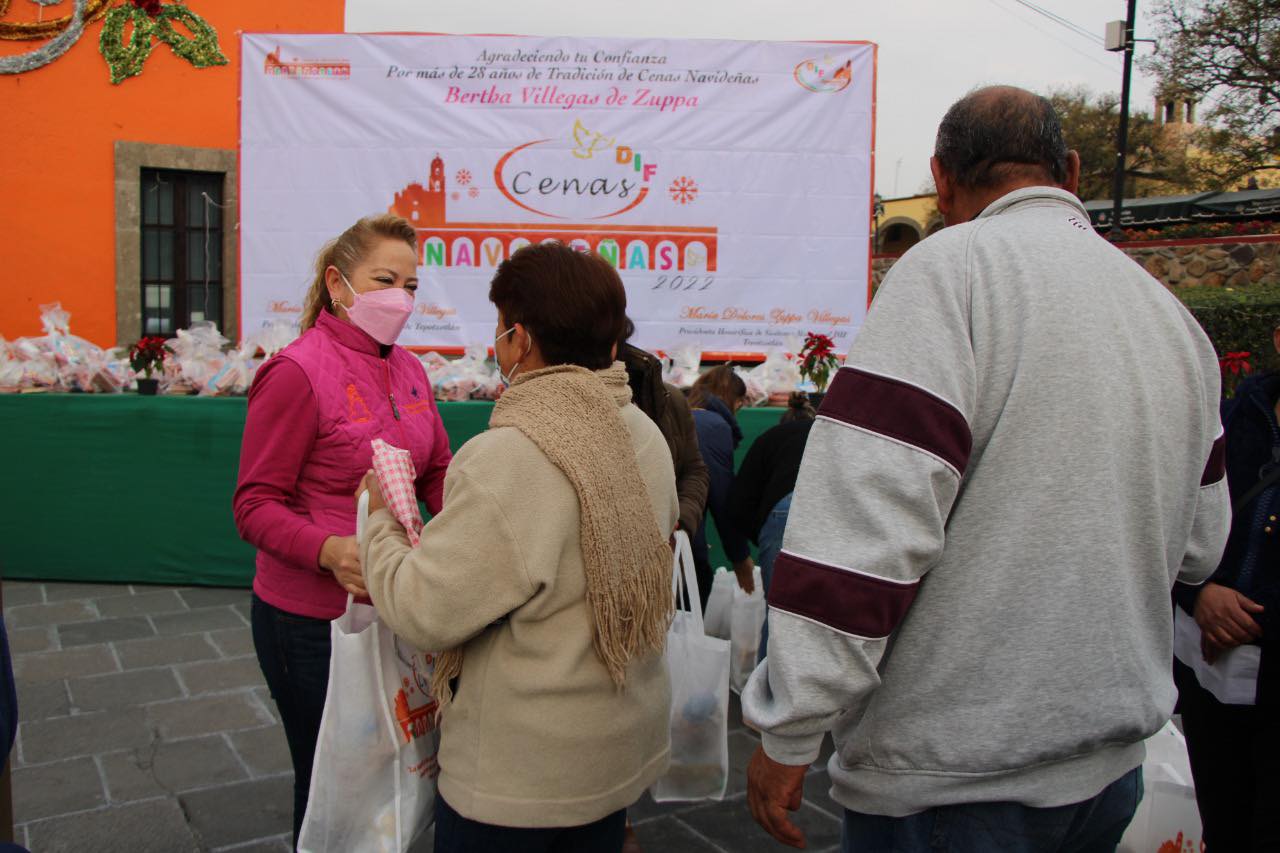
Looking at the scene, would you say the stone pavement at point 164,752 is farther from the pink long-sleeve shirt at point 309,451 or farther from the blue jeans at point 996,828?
the blue jeans at point 996,828

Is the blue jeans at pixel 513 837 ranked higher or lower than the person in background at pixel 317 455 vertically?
lower

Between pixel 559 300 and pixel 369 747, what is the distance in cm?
88

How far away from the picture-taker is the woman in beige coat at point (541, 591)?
164 cm

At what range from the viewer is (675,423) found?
12.0ft

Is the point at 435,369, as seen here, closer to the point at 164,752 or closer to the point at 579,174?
the point at 579,174

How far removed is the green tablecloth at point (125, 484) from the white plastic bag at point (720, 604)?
1.81 m

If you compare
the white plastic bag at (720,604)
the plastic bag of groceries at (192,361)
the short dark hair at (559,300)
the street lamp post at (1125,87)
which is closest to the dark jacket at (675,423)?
the white plastic bag at (720,604)

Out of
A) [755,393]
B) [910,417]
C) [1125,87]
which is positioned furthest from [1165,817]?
[1125,87]

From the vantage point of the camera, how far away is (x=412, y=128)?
7.04 m

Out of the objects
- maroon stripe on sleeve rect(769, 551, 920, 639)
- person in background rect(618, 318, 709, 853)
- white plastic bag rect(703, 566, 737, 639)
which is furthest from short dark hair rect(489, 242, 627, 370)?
white plastic bag rect(703, 566, 737, 639)

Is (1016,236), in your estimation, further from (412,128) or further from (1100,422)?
(412,128)

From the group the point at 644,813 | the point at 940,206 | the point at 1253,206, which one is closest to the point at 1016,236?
the point at 940,206

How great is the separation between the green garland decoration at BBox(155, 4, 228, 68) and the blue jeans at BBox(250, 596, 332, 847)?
10.4 metres

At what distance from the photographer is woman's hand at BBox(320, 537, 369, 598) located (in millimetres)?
1952
